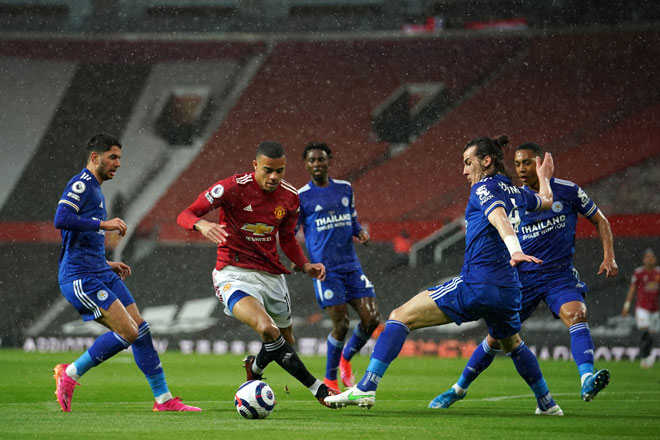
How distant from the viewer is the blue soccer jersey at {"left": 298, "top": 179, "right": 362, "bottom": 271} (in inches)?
390

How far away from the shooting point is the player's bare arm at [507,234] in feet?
18.9

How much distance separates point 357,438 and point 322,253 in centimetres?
467

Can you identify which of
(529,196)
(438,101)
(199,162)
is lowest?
(529,196)

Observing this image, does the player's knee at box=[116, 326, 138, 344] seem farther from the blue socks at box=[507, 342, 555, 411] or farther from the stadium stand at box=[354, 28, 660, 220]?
the stadium stand at box=[354, 28, 660, 220]

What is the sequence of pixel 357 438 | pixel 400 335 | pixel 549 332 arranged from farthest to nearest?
pixel 549 332 < pixel 400 335 < pixel 357 438

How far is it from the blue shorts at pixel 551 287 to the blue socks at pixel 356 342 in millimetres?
2355

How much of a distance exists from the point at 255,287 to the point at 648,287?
1127 centimetres

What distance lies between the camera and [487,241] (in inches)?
255

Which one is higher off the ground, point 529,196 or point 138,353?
point 529,196

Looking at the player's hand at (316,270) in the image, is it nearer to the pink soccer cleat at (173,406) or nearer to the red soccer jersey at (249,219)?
the red soccer jersey at (249,219)

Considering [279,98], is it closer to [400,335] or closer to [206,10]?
[206,10]

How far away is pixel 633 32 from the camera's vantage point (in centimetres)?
2125

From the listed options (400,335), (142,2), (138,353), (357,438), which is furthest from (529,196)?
(142,2)

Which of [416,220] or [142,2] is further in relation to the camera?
[142,2]
